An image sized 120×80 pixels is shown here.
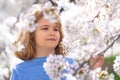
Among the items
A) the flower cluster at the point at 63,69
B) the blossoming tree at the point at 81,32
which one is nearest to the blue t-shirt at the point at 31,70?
the blossoming tree at the point at 81,32

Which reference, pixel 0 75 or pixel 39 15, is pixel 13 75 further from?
pixel 0 75

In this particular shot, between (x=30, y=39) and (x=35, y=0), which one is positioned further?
(x=35, y=0)

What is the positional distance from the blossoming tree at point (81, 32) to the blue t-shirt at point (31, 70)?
0.36ft

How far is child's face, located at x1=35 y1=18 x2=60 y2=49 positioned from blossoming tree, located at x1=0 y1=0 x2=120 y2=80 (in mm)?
69

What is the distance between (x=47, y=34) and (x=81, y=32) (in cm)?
31

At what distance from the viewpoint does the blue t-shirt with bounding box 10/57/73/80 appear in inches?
85.0

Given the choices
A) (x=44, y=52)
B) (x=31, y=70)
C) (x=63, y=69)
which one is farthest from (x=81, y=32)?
(x=63, y=69)

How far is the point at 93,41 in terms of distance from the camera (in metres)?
2.14

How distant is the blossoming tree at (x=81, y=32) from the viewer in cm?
184

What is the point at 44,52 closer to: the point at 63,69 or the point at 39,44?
the point at 39,44

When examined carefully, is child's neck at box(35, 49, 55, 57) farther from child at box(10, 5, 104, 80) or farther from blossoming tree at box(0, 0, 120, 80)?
blossoming tree at box(0, 0, 120, 80)

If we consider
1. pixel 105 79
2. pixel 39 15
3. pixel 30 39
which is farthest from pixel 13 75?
pixel 105 79

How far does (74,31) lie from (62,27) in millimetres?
93

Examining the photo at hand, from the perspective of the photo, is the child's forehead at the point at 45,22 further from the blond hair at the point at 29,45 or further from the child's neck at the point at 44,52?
the child's neck at the point at 44,52
